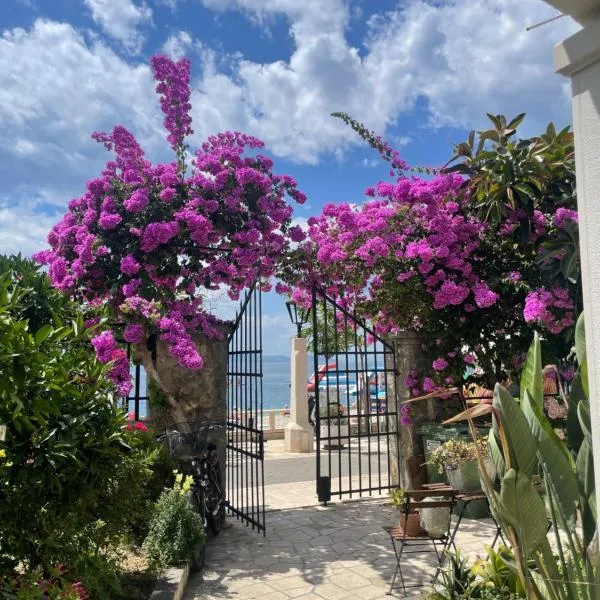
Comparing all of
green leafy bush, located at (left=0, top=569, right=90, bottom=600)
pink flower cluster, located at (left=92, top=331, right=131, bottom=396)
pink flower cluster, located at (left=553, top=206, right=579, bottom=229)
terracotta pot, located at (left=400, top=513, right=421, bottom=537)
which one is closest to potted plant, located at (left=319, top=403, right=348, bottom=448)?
terracotta pot, located at (left=400, top=513, right=421, bottom=537)

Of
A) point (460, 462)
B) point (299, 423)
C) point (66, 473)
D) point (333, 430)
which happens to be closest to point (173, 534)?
point (66, 473)

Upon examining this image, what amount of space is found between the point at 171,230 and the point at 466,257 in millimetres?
3927

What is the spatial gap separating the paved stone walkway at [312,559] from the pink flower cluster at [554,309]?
2548 mm

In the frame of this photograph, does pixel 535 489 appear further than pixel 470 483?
No

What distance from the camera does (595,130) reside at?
6.56 ft

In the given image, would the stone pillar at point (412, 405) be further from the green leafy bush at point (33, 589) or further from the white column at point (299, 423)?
the green leafy bush at point (33, 589)

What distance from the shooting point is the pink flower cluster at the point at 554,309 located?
6.45m

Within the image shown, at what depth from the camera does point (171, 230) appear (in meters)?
6.48

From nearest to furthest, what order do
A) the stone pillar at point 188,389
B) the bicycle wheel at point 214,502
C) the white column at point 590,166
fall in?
the white column at point 590,166 → the bicycle wheel at point 214,502 → the stone pillar at point 188,389

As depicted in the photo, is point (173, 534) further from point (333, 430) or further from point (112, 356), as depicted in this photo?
point (333, 430)

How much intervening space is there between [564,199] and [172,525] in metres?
5.74

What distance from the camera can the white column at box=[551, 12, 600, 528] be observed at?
78.0 inches

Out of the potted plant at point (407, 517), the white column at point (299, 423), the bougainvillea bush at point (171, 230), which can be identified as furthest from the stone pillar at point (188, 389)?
the white column at point (299, 423)

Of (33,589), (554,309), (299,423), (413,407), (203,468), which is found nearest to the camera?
(33,589)
